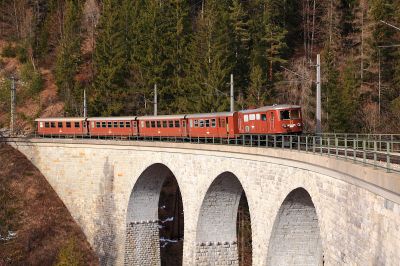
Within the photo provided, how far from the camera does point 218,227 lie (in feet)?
102

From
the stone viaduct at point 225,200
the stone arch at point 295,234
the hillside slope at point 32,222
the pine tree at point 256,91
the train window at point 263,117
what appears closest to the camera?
the stone viaduct at point 225,200

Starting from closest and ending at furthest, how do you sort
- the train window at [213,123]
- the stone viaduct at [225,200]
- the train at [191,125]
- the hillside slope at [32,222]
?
1. the stone viaduct at [225,200]
2. the train at [191,125]
3. the train window at [213,123]
4. the hillside slope at [32,222]

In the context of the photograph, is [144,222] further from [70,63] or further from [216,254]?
[70,63]

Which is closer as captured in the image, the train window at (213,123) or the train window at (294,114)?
the train window at (294,114)

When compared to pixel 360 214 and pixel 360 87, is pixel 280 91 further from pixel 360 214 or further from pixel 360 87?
pixel 360 214

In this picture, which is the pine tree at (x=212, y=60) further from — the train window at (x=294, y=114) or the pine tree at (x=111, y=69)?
the train window at (x=294, y=114)

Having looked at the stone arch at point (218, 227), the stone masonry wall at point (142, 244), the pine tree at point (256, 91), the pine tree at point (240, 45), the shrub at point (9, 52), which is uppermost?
the shrub at point (9, 52)

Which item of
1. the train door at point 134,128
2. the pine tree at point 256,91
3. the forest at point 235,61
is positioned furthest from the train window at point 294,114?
the pine tree at point 256,91

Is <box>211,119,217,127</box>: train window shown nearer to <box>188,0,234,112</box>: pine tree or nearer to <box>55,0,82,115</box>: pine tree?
<box>188,0,234,112</box>: pine tree

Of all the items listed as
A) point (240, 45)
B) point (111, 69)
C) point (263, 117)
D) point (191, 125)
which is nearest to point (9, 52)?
point (111, 69)

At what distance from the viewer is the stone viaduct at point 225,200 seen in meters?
14.3

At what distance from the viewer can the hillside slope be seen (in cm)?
3919

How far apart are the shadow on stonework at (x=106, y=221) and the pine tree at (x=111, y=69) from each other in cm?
1682

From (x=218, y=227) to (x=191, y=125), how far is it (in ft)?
26.1
